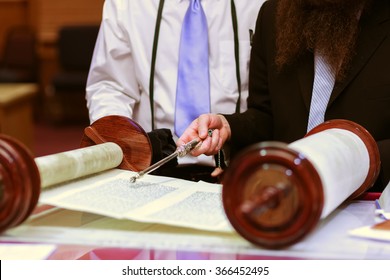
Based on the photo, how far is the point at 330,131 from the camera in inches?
39.0

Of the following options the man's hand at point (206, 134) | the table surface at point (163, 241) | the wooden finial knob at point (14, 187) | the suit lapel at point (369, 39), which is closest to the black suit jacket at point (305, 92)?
the suit lapel at point (369, 39)

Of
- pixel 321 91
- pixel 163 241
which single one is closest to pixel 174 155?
pixel 163 241

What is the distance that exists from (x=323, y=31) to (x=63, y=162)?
78 cm

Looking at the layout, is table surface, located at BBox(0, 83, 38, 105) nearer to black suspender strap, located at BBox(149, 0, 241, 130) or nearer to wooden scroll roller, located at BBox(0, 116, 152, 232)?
black suspender strap, located at BBox(149, 0, 241, 130)

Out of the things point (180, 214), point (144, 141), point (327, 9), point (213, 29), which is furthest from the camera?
point (213, 29)

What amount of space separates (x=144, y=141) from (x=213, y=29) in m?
0.66

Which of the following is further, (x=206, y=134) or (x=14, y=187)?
(x=206, y=134)

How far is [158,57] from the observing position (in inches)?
71.0

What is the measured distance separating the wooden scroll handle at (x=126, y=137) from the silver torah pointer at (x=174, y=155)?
78mm

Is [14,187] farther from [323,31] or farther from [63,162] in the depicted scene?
[323,31]

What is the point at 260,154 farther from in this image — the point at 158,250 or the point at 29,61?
the point at 29,61

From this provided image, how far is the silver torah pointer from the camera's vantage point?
1.08m

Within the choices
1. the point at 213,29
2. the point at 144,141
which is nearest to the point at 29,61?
the point at 213,29

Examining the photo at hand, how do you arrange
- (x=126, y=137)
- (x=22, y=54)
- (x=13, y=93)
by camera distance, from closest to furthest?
(x=126, y=137) < (x=13, y=93) < (x=22, y=54)
